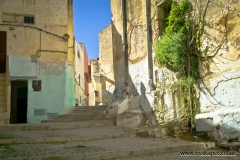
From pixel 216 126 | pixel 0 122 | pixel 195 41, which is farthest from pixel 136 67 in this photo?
pixel 0 122

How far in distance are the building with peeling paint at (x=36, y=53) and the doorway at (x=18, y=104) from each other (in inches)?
26.9

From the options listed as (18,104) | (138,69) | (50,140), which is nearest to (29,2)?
(18,104)

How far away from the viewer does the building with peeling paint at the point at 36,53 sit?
12461 millimetres

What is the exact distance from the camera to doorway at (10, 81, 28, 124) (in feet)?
48.9

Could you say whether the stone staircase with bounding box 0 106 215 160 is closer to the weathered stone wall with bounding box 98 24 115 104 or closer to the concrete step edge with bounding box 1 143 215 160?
the concrete step edge with bounding box 1 143 215 160

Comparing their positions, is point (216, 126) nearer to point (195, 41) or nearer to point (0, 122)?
point (195, 41)

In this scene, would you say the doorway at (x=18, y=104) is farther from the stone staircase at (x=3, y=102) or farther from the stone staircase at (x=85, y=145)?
the stone staircase at (x=85, y=145)

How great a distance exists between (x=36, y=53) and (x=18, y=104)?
4.93 m

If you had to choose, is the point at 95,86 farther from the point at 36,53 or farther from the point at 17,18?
the point at 36,53

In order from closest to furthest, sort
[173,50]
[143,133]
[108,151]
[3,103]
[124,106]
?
1. [108,151]
2. [143,133]
3. [173,50]
4. [124,106]
5. [3,103]

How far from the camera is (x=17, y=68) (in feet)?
40.7

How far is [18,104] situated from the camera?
638 inches

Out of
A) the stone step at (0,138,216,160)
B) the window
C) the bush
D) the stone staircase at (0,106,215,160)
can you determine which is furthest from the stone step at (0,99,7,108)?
the bush

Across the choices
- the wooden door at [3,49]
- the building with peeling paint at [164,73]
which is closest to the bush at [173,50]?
the building with peeling paint at [164,73]
